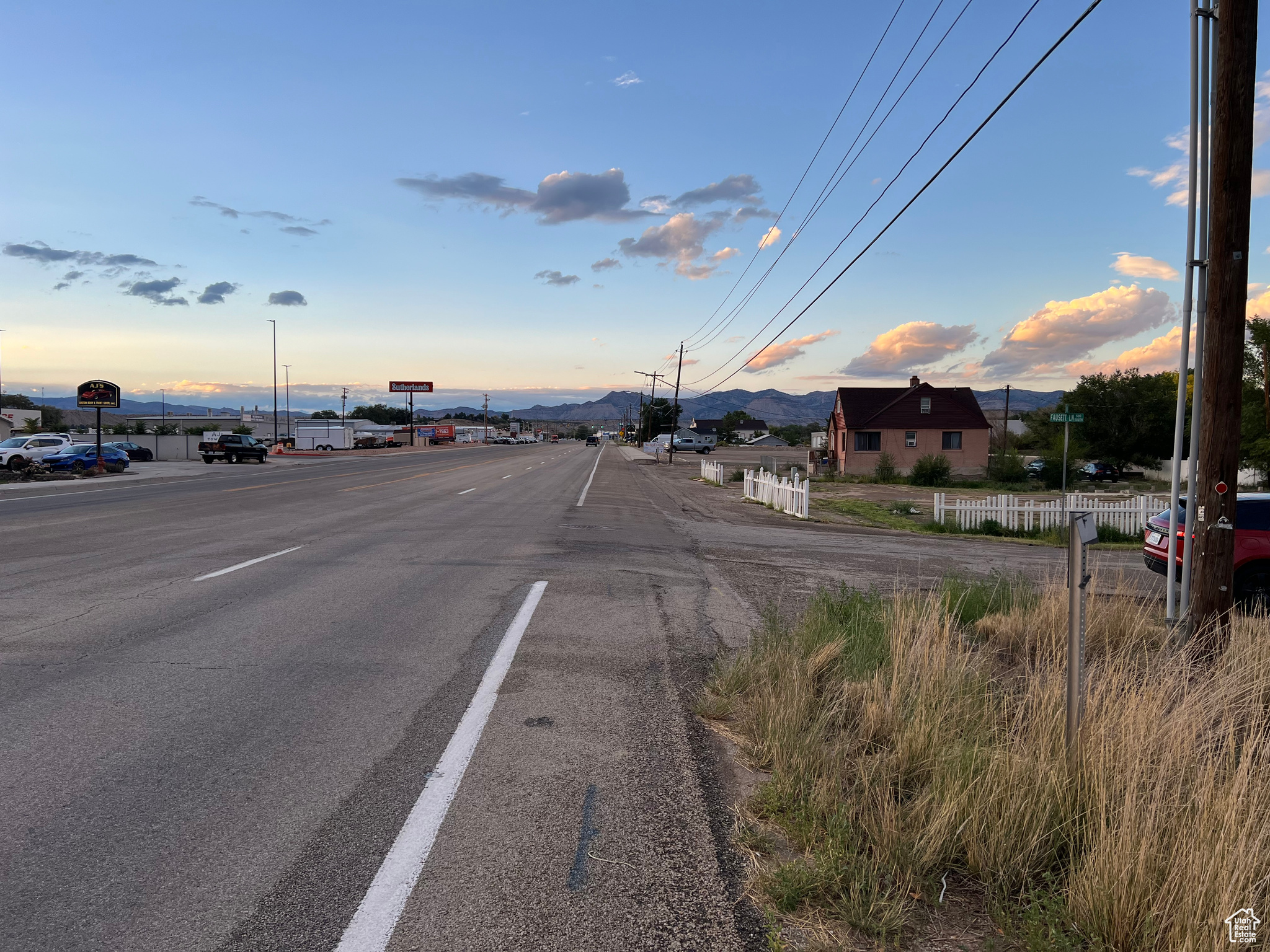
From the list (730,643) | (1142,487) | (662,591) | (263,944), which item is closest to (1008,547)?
(662,591)

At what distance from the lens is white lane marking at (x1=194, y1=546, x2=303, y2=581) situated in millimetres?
10648

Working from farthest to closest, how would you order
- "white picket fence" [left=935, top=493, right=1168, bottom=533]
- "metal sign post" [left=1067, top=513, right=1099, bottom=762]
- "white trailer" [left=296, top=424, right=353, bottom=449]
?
"white trailer" [left=296, top=424, right=353, bottom=449] < "white picket fence" [left=935, top=493, right=1168, bottom=533] < "metal sign post" [left=1067, top=513, right=1099, bottom=762]

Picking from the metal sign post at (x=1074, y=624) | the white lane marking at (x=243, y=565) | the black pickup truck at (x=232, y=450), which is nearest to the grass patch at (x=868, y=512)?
the white lane marking at (x=243, y=565)

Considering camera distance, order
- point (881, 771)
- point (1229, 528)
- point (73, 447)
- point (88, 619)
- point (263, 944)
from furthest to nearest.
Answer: point (73, 447) < point (88, 619) < point (1229, 528) < point (881, 771) < point (263, 944)

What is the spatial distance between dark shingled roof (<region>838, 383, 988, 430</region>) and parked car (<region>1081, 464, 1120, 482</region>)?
286 inches

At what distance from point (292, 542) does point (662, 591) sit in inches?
283

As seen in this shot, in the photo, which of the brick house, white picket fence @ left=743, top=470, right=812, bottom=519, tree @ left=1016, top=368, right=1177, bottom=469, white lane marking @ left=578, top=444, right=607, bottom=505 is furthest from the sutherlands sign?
tree @ left=1016, top=368, right=1177, bottom=469

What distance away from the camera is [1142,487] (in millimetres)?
43750

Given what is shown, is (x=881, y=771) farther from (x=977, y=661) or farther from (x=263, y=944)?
(x=263, y=944)

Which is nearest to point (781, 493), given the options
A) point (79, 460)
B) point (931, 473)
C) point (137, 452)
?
point (931, 473)

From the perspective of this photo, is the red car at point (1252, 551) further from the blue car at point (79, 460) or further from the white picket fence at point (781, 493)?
the blue car at point (79, 460)

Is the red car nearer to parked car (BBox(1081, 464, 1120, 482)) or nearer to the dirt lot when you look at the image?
the dirt lot

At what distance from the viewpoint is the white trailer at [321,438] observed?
88.4 m

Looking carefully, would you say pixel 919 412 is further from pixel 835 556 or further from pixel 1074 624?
pixel 1074 624
